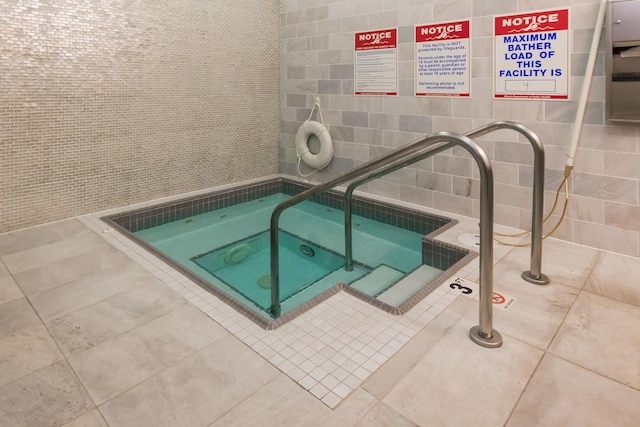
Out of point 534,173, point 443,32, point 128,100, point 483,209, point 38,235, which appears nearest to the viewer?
point 483,209

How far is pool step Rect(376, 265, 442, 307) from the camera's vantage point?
7.66ft

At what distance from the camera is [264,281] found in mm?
2881

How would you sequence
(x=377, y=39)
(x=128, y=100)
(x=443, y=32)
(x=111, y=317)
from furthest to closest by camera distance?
(x=377, y=39)
(x=128, y=100)
(x=443, y=32)
(x=111, y=317)

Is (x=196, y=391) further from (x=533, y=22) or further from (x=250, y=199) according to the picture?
(x=250, y=199)

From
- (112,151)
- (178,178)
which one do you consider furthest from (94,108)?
(178,178)

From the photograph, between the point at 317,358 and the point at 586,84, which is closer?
the point at 317,358

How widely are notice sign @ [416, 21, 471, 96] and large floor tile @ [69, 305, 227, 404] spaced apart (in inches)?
99.8

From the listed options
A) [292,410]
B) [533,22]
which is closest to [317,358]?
[292,410]

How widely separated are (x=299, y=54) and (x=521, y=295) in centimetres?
340

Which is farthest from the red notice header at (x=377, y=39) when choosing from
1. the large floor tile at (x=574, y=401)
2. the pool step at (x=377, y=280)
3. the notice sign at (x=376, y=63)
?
the large floor tile at (x=574, y=401)

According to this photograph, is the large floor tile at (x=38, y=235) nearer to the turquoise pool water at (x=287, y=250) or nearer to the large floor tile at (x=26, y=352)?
the turquoise pool water at (x=287, y=250)

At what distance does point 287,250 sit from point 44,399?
214cm

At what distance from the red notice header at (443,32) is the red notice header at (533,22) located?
254mm

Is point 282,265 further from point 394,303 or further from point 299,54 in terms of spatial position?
point 299,54
